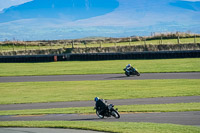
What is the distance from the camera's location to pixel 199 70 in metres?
46.7

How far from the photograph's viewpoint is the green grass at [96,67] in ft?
165

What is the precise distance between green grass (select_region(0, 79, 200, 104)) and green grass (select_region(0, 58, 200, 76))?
8634mm

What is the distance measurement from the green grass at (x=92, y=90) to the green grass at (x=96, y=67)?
28.3ft

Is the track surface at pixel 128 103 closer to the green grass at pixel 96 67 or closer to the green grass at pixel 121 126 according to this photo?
the green grass at pixel 121 126

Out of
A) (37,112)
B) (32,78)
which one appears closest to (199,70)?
(32,78)

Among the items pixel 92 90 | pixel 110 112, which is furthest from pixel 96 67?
pixel 110 112

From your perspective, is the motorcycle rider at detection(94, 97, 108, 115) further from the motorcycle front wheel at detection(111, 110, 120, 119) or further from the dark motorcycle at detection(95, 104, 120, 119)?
the motorcycle front wheel at detection(111, 110, 120, 119)

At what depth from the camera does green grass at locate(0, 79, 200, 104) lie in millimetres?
33062

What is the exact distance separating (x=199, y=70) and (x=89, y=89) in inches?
539

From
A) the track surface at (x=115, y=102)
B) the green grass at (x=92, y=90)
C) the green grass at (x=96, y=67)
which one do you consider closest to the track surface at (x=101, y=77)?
the green grass at (x=92, y=90)

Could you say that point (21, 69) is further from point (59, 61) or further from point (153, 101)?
point (153, 101)

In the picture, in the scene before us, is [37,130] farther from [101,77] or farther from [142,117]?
[101,77]

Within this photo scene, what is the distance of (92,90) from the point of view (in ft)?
120

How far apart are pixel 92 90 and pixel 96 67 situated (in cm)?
1885
